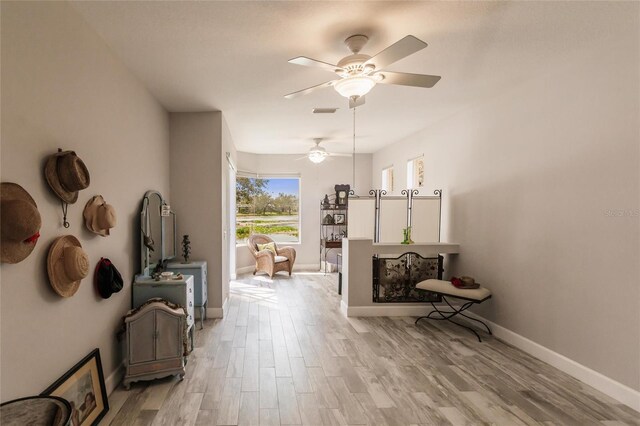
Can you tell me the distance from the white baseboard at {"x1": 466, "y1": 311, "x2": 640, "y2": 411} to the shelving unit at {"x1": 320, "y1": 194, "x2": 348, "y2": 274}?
4.13 m

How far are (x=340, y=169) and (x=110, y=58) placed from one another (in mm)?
5622

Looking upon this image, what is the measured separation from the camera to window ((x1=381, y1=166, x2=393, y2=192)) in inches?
261

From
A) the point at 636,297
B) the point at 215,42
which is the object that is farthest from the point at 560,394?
the point at 215,42

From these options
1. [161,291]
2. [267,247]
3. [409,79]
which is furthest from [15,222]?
[267,247]

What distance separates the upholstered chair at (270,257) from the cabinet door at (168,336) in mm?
3931

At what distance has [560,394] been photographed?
2.50m

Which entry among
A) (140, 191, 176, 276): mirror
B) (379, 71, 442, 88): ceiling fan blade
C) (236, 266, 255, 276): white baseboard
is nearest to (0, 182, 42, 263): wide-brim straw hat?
(140, 191, 176, 276): mirror

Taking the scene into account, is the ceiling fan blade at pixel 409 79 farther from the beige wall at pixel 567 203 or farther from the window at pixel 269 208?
the window at pixel 269 208

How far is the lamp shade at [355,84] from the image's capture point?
7.84ft

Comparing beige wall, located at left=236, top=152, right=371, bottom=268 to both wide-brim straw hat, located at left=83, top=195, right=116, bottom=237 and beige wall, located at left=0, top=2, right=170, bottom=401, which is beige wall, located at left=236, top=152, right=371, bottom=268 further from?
wide-brim straw hat, located at left=83, top=195, right=116, bottom=237

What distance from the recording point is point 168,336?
2691mm

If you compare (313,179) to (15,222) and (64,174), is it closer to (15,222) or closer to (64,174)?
(64,174)

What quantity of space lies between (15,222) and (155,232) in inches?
83.6

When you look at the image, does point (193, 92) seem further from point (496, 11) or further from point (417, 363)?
point (417, 363)
